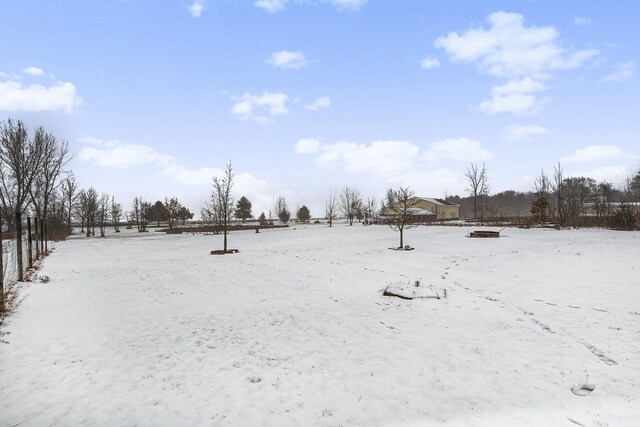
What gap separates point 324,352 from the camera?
23.7ft

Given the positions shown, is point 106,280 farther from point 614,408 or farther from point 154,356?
point 614,408

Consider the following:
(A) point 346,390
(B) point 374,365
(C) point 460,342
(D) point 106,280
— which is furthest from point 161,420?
(D) point 106,280

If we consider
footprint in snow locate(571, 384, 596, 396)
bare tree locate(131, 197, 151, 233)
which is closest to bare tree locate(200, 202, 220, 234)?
bare tree locate(131, 197, 151, 233)

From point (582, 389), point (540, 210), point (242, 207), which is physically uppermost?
Result: point (242, 207)

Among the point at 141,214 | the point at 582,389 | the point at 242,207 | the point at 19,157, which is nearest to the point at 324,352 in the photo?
the point at 582,389

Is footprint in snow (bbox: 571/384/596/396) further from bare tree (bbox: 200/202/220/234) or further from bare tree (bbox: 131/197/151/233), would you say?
bare tree (bbox: 131/197/151/233)

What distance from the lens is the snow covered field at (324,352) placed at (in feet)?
16.9

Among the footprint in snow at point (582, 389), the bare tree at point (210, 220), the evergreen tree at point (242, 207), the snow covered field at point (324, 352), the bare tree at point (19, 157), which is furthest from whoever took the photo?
the evergreen tree at point (242, 207)

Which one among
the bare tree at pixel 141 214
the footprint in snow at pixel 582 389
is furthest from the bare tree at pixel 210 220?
the footprint in snow at pixel 582 389

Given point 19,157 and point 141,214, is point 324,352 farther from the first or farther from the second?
point 141,214

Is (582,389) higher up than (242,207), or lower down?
lower down

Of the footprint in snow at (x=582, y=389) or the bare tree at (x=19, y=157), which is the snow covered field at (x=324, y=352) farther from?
the bare tree at (x=19, y=157)

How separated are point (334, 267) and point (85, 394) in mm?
12633

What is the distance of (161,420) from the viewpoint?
4.96 meters
